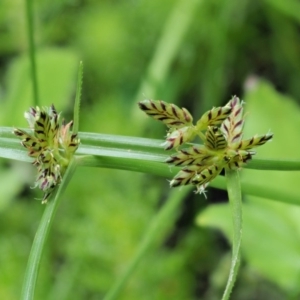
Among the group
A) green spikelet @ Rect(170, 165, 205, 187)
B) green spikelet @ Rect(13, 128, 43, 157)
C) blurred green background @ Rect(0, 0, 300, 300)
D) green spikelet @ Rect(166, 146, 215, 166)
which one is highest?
blurred green background @ Rect(0, 0, 300, 300)

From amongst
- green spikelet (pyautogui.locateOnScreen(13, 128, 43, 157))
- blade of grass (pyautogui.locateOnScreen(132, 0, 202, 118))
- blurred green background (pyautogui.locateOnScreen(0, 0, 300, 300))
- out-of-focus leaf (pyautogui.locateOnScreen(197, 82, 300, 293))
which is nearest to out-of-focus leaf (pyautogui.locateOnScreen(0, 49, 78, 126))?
blurred green background (pyautogui.locateOnScreen(0, 0, 300, 300))

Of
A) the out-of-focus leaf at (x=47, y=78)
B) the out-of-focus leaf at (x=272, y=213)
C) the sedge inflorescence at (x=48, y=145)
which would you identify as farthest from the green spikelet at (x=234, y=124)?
the out-of-focus leaf at (x=47, y=78)

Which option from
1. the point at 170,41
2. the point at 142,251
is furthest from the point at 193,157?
the point at 170,41

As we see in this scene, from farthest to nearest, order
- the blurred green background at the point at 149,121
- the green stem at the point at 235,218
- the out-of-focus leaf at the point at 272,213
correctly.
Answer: the blurred green background at the point at 149,121
the out-of-focus leaf at the point at 272,213
the green stem at the point at 235,218

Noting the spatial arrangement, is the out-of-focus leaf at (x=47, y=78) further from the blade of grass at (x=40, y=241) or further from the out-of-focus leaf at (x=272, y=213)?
the blade of grass at (x=40, y=241)

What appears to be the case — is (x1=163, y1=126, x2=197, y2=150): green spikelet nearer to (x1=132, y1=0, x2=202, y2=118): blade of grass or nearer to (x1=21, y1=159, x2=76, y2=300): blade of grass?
(x1=21, y1=159, x2=76, y2=300): blade of grass

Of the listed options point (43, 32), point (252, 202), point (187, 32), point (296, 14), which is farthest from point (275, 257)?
point (43, 32)

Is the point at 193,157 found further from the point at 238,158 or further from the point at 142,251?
the point at 142,251

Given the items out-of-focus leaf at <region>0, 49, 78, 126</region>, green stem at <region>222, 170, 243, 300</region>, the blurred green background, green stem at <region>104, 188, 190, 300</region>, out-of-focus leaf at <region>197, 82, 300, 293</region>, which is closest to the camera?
green stem at <region>222, 170, 243, 300</region>
